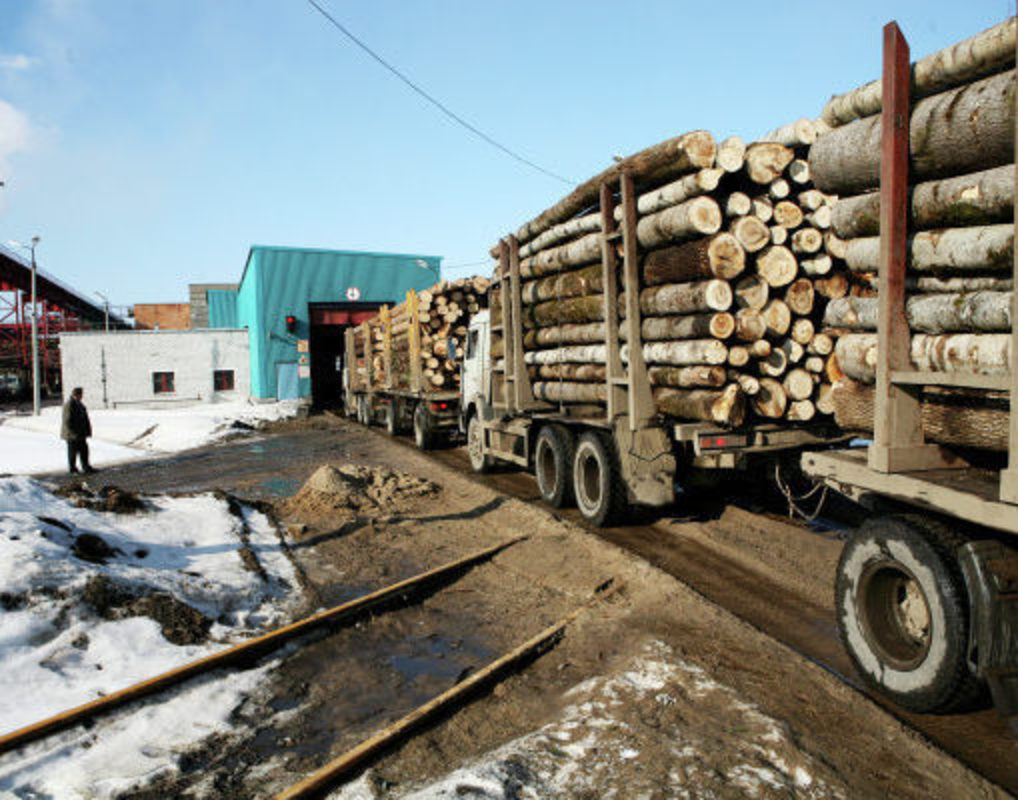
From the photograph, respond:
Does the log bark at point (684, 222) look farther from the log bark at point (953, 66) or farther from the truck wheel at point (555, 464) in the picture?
the truck wheel at point (555, 464)

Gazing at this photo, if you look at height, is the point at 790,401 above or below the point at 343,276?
below

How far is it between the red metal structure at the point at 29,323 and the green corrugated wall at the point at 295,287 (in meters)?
22.3

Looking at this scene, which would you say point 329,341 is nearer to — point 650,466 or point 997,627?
point 650,466

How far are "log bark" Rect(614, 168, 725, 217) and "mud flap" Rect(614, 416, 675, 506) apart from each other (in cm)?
225

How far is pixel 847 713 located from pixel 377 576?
4.41m

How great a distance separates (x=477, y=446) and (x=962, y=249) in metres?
9.57

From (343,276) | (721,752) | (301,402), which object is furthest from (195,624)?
(343,276)

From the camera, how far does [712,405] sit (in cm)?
633

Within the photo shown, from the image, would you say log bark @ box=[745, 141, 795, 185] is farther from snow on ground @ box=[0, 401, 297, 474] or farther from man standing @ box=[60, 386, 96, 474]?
snow on ground @ box=[0, 401, 297, 474]

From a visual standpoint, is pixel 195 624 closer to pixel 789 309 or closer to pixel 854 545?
pixel 854 545

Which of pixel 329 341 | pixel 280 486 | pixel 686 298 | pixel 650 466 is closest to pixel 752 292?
pixel 686 298

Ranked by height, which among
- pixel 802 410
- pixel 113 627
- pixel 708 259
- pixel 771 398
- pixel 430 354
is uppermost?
pixel 708 259

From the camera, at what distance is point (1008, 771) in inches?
131

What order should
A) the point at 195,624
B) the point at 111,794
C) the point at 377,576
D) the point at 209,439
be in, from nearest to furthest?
1. the point at 111,794
2. the point at 195,624
3. the point at 377,576
4. the point at 209,439
